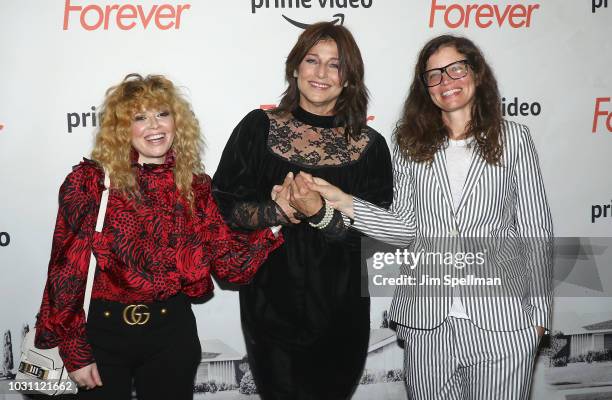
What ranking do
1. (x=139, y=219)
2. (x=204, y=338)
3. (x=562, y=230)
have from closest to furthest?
(x=139, y=219) < (x=204, y=338) < (x=562, y=230)

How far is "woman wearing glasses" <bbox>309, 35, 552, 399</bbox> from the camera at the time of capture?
2.08 metres

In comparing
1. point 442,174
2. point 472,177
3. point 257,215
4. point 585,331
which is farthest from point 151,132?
point 585,331

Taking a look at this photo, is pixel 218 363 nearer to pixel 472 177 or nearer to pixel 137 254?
pixel 137 254

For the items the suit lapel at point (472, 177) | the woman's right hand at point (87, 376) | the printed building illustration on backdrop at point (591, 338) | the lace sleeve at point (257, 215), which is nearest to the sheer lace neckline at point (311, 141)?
the lace sleeve at point (257, 215)

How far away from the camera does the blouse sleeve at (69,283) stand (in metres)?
1.96

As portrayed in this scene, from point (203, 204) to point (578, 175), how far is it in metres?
2.28

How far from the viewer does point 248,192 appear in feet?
7.43

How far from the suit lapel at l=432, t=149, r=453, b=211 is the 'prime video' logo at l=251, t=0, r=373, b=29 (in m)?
1.16

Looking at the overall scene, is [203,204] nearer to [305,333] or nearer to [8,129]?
[305,333]

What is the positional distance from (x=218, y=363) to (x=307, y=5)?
79.8 inches

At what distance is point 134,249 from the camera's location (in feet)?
6.72

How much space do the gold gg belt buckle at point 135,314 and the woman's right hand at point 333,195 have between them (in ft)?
2.54

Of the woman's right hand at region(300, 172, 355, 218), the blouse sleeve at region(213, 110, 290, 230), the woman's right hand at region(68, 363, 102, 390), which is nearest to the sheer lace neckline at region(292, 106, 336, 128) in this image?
the blouse sleeve at region(213, 110, 290, 230)

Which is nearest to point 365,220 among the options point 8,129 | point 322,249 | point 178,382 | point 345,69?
point 322,249
